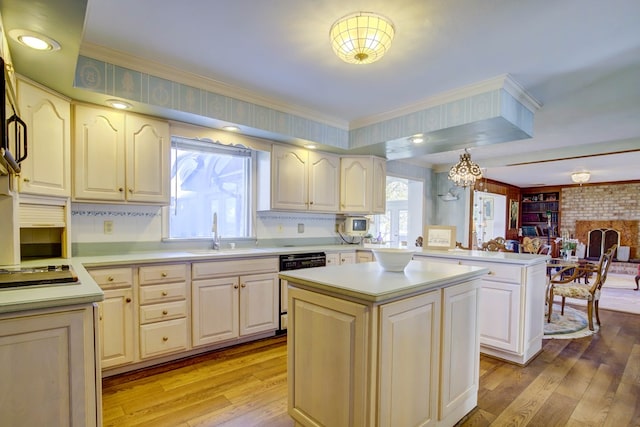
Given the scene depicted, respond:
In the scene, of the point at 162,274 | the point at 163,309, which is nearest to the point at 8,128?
the point at 162,274

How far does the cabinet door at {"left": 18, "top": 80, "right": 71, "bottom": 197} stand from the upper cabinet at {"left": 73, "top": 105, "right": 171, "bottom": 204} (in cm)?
12

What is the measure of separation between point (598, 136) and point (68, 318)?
19.4 ft

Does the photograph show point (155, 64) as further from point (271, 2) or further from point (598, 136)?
point (598, 136)

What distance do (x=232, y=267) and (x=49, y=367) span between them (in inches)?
70.2

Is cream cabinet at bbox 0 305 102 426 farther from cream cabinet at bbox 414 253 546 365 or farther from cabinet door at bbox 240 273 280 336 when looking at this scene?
cream cabinet at bbox 414 253 546 365

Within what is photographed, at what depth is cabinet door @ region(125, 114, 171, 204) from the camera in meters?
2.71

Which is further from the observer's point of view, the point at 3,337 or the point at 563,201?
the point at 563,201

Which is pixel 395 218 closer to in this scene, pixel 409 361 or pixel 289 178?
pixel 289 178

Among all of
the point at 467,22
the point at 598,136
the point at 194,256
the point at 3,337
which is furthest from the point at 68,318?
the point at 598,136

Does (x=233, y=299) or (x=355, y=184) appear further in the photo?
(x=355, y=184)

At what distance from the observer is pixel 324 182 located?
163 inches

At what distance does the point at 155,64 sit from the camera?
2482 mm

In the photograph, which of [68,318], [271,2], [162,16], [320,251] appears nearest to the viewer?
[68,318]

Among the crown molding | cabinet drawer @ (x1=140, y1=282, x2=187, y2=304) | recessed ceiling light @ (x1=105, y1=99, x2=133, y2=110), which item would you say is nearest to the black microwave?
recessed ceiling light @ (x1=105, y1=99, x2=133, y2=110)
